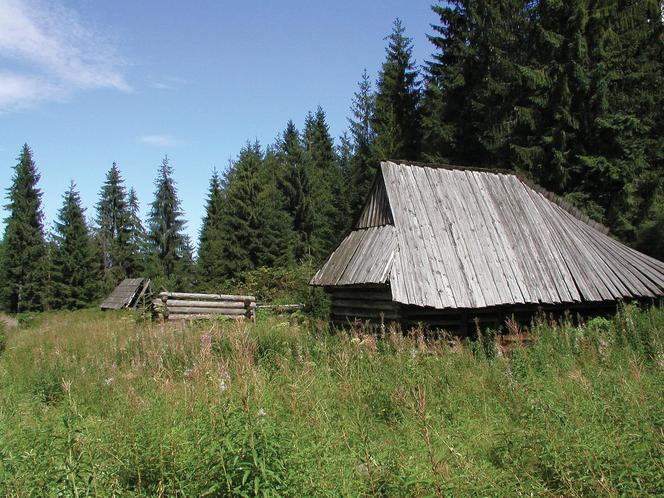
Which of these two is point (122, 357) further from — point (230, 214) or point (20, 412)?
point (230, 214)

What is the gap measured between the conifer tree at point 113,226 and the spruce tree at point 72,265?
12.7 feet

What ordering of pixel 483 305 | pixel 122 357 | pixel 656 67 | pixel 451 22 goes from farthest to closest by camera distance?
pixel 451 22
pixel 656 67
pixel 483 305
pixel 122 357

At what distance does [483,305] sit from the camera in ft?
33.4

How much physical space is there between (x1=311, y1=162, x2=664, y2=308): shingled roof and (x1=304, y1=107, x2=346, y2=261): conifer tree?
50.3ft

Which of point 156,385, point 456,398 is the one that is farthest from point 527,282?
point 156,385

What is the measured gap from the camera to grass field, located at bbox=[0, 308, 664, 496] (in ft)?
10.1

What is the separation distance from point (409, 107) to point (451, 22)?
16.1 ft

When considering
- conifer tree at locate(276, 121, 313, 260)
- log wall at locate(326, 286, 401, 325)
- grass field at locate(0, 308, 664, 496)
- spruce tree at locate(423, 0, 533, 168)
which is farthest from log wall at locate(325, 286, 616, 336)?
conifer tree at locate(276, 121, 313, 260)

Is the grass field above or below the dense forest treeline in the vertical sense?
below

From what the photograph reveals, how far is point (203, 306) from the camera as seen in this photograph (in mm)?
16422

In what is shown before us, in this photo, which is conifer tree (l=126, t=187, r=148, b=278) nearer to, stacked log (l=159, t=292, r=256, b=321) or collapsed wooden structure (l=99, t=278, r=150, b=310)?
collapsed wooden structure (l=99, t=278, r=150, b=310)

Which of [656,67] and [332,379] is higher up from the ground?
[656,67]

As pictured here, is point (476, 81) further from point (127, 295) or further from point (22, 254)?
point (22, 254)

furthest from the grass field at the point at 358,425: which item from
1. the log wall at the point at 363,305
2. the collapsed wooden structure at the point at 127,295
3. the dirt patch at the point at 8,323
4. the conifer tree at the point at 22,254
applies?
the conifer tree at the point at 22,254
